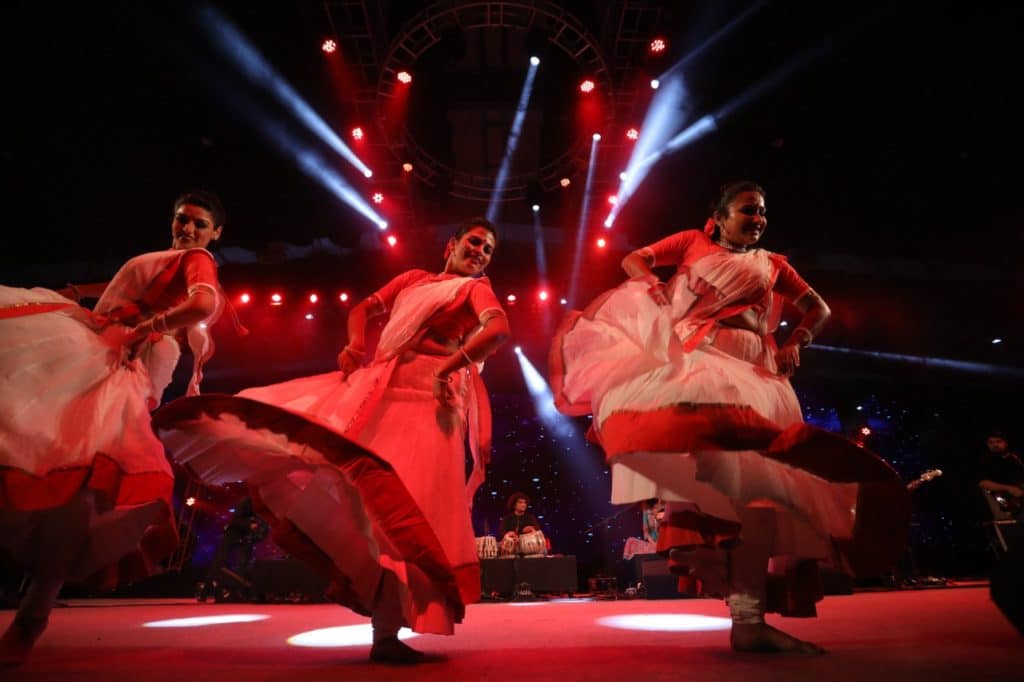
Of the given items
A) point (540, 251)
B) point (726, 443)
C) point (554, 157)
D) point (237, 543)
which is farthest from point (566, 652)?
point (540, 251)

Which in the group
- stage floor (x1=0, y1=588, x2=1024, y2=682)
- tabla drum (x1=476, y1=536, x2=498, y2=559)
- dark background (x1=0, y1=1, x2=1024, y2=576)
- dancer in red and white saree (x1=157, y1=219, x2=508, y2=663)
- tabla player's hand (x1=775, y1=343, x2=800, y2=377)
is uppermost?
dark background (x1=0, y1=1, x2=1024, y2=576)

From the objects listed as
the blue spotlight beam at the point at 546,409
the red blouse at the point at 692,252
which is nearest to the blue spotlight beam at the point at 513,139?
the blue spotlight beam at the point at 546,409

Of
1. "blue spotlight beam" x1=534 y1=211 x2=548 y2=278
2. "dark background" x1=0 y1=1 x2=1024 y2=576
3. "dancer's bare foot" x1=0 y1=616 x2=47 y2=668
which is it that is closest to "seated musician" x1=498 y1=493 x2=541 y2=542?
"dark background" x1=0 y1=1 x2=1024 y2=576

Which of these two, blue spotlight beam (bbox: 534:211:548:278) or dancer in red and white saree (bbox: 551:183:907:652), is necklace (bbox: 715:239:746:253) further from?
blue spotlight beam (bbox: 534:211:548:278)

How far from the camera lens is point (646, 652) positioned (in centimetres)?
224

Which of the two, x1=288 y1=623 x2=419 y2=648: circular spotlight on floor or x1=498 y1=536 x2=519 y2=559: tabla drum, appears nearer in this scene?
x1=288 y1=623 x2=419 y2=648: circular spotlight on floor

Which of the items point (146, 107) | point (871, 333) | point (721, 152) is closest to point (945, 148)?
point (721, 152)

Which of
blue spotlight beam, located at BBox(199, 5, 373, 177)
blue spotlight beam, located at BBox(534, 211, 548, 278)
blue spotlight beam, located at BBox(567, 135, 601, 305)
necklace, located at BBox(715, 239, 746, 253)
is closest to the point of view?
necklace, located at BBox(715, 239, 746, 253)

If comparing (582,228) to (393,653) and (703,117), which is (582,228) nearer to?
(703,117)

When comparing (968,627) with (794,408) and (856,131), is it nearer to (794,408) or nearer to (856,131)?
(794,408)

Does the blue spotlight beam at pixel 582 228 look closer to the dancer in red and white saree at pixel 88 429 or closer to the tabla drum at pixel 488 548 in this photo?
the tabla drum at pixel 488 548

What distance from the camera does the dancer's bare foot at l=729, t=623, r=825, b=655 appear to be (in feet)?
6.75

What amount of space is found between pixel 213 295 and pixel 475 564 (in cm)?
129

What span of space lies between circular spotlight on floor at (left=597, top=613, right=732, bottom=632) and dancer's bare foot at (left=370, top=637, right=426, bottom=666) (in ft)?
5.11
